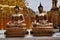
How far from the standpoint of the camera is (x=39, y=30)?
2402mm

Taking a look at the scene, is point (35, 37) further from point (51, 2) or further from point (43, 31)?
point (51, 2)

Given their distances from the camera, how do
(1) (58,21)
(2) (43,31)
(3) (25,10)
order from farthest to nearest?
(3) (25,10) < (1) (58,21) < (2) (43,31)

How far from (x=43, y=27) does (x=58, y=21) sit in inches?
38.8

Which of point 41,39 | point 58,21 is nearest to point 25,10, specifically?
point 58,21

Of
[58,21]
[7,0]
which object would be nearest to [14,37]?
[58,21]

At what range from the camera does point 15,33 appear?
241cm

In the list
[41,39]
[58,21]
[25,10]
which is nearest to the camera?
[41,39]

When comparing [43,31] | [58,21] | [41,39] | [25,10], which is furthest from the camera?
[25,10]

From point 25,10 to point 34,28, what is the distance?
4.93 feet

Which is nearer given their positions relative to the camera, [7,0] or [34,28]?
[34,28]

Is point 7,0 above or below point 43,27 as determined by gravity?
above

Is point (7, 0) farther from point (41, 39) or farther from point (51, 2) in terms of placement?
point (41, 39)

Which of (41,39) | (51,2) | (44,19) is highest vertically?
(51,2)

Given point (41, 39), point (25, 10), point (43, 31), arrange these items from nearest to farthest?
point (41, 39)
point (43, 31)
point (25, 10)
